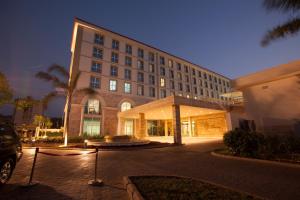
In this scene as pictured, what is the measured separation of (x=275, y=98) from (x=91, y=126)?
911 inches

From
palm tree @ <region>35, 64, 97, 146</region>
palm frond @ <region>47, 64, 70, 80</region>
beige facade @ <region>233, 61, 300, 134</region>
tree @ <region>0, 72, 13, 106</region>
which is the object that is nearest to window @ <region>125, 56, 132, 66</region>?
palm tree @ <region>35, 64, 97, 146</region>

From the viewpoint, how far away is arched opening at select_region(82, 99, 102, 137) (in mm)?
23550

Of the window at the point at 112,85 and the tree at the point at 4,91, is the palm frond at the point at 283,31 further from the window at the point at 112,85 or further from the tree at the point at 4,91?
the tree at the point at 4,91

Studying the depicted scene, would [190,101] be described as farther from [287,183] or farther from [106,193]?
[106,193]

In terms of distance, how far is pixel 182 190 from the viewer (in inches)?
148

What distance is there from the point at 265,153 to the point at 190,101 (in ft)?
30.0

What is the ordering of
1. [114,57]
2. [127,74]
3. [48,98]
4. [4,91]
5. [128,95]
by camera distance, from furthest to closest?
1. [127,74]
2. [114,57]
3. [128,95]
4. [4,91]
5. [48,98]

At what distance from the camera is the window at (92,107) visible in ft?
78.9

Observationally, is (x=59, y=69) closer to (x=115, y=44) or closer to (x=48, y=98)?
(x=48, y=98)

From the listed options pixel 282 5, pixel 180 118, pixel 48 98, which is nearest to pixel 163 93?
pixel 180 118

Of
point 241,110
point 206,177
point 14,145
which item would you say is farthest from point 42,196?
point 241,110

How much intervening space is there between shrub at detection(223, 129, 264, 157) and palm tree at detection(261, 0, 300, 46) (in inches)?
196

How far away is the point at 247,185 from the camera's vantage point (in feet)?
14.1

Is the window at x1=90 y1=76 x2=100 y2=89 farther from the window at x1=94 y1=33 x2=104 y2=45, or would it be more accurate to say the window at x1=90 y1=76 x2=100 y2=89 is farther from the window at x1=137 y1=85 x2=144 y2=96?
the window at x1=137 y1=85 x2=144 y2=96
